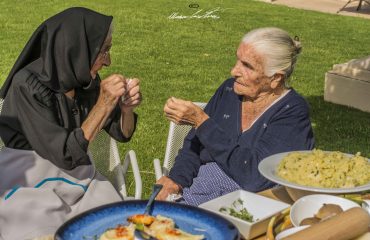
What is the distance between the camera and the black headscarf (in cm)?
358

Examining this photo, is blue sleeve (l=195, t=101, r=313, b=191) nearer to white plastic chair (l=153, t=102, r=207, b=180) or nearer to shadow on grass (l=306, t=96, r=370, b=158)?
white plastic chair (l=153, t=102, r=207, b=180)

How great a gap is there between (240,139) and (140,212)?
135 centimetres

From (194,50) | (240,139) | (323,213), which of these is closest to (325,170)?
(323,213)

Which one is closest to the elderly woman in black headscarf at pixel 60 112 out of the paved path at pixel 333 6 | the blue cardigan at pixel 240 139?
the blue cardigan at pixel 240 139

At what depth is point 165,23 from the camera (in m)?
15.8

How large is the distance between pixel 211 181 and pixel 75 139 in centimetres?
79

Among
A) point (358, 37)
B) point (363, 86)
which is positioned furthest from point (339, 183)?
point (358, 37)

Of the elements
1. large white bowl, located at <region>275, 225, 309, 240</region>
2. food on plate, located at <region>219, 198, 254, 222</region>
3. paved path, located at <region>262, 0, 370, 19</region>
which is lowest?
paved path, located at <region>262, 0, 370, 19</region>

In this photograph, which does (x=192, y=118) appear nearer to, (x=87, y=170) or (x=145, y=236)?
(x=87, y=170)

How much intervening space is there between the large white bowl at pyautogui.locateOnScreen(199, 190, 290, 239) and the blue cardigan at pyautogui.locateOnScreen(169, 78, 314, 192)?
0.73 metres

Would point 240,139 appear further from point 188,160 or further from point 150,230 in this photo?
point 150,230

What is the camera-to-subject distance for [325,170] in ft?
8.85

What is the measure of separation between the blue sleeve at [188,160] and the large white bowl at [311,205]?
143 centimetres

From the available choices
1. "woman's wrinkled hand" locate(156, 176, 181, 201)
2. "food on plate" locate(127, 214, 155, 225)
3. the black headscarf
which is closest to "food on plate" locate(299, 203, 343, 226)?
"food on plate" locate(127, 214, 155, 225)
